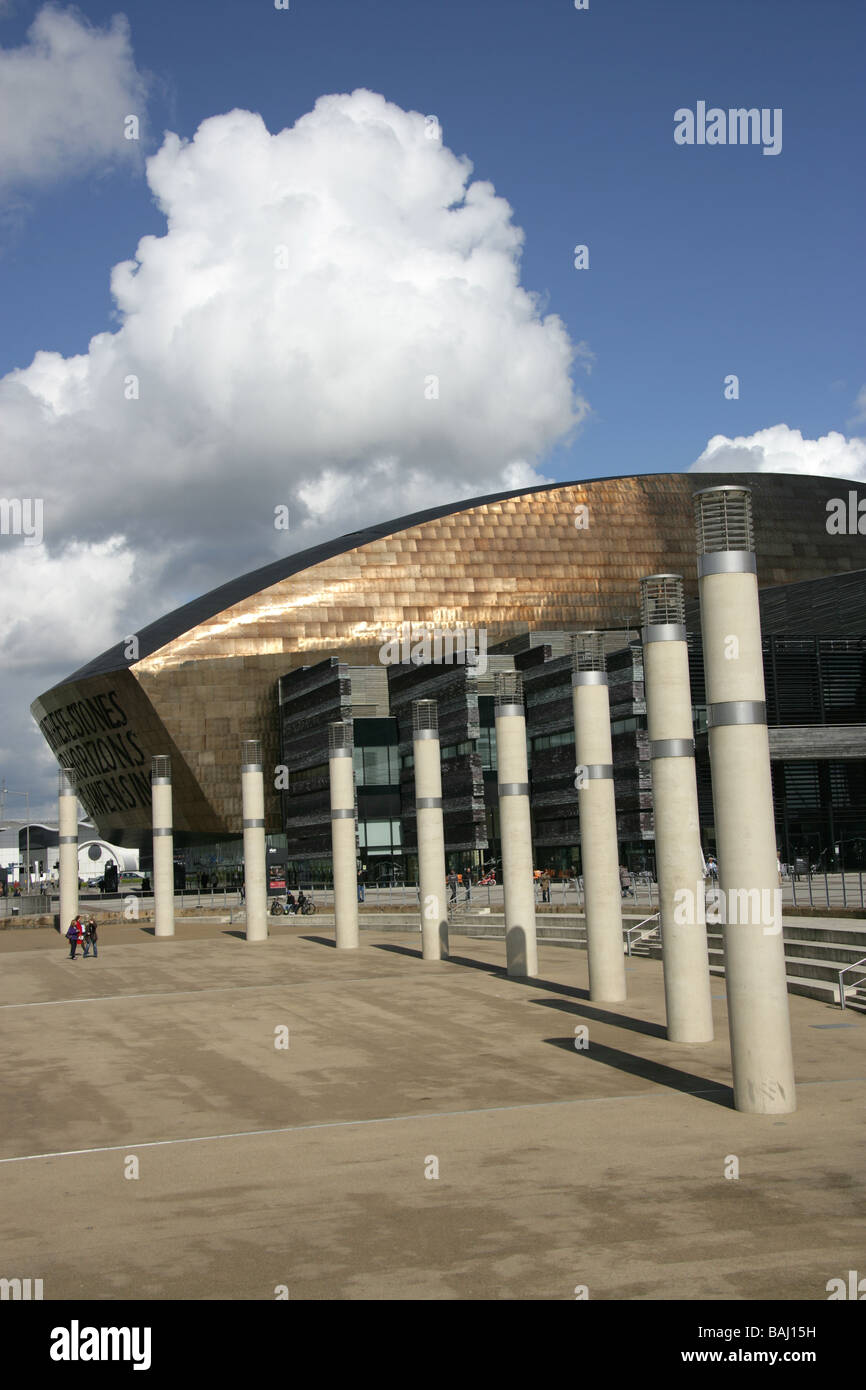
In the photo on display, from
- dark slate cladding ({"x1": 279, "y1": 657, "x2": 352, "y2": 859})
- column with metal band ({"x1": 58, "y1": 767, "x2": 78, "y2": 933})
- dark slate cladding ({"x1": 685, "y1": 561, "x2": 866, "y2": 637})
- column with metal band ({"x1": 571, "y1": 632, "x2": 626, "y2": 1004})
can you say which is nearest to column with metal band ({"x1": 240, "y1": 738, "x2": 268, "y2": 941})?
column with metal band ({"x1": 58, "y1": 767, "x2": 78, "y2": 933})

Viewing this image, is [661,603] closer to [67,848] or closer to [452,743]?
[67,848]

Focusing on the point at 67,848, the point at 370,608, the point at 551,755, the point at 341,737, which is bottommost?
the point at 67,848

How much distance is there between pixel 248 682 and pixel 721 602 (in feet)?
242

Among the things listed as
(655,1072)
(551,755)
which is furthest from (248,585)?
(655,1072)

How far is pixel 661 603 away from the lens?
20328 millimetres

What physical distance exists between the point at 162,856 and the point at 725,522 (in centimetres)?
3729

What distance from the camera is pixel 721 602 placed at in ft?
51.1

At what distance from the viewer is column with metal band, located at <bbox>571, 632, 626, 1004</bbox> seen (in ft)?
77.5

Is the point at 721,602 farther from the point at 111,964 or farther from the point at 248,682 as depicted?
the point at 248,682

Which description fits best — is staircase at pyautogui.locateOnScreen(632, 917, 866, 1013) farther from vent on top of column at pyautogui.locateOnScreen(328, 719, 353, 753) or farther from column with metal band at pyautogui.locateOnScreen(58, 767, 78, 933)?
column with metal band at pyautogui.locateOnScreen(58, 767, 78, 933)

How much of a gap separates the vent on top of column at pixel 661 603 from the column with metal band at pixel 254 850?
26.5m

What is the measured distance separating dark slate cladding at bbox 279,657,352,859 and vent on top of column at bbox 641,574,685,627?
60732mm

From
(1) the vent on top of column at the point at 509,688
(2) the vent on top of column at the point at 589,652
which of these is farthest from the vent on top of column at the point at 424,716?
(2) the vent on top of column at the point at 589,652
